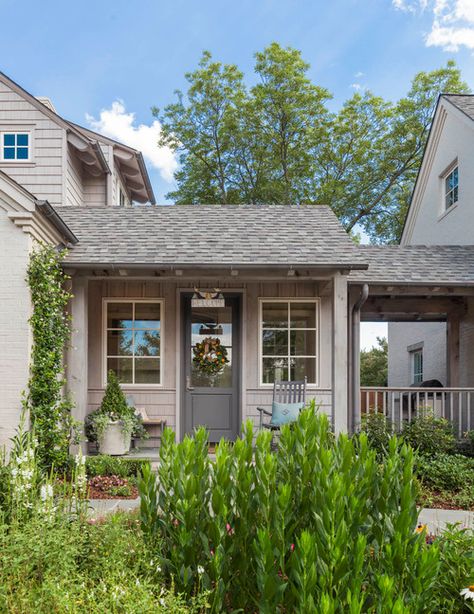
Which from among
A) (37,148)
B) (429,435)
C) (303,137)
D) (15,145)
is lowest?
(429,435)

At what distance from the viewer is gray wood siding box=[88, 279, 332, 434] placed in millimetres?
8523

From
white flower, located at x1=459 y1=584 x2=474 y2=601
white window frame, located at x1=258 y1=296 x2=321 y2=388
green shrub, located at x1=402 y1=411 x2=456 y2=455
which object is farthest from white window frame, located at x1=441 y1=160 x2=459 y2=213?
white flower, located at x1=459 y1=584 x2=474 y2=601

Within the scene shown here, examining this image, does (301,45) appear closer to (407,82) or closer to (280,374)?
(407,82)

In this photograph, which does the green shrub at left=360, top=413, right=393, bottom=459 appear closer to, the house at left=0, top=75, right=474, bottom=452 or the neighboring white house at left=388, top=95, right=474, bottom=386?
the house at left=0, top=75, right=474, bottom=452

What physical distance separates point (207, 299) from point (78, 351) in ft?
6.73

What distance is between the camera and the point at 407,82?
20.9 m

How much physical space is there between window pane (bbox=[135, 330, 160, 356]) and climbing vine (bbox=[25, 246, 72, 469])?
1.93 m

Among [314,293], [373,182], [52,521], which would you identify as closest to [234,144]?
[373,182]

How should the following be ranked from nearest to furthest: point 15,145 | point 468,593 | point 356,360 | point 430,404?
point 468,593, point 356,360, point 430,404, point 15,145

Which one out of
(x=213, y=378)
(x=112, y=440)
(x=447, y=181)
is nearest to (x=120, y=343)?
(x=213, y=378)

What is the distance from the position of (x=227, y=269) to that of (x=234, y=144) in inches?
611

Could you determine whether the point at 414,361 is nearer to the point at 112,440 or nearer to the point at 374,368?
the point at 374,368

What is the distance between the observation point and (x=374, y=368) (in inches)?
909

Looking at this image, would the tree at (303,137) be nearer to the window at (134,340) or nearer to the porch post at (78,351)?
the window at (134,340)
